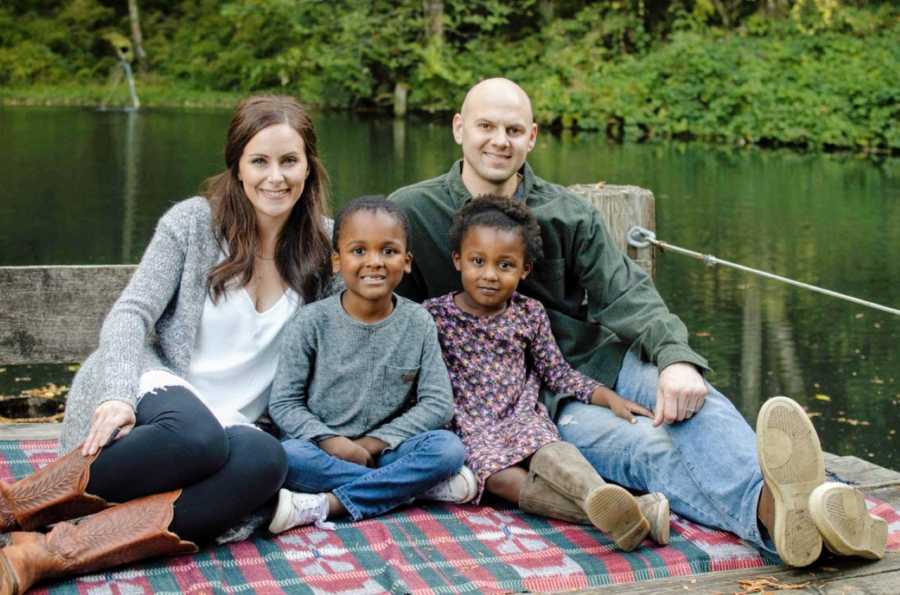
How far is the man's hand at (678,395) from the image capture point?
327 cm

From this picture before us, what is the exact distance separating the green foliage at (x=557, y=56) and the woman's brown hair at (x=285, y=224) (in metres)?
15.9

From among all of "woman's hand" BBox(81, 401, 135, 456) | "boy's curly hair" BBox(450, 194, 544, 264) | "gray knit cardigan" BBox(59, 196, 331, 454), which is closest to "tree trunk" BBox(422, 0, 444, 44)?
"boy's curly hair" BBox(450, 194, 544, 264)

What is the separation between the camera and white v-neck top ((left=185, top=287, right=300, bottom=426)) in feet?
10.9

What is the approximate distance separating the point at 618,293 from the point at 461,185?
0.55 m

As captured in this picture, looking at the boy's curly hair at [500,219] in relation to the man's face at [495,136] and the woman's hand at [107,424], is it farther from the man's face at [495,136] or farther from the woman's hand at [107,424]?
the woman's hand at [107,424]

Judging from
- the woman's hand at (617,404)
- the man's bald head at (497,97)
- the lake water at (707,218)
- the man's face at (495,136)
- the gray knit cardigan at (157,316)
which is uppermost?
the man's bald head at (497,97)

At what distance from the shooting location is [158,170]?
44.7 feet

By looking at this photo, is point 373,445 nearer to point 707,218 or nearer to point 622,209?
point 622,209

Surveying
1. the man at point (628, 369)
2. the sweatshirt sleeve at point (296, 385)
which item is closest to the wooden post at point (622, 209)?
the man at point (628, 369)

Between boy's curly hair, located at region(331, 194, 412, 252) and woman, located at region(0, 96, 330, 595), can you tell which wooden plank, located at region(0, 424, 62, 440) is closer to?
woman, located at region(0, 96, 330, 595)

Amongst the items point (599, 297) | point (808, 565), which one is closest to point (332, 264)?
point (599, 297)

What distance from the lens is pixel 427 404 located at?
331 centimetres

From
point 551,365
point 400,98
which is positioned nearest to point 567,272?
point 551,365

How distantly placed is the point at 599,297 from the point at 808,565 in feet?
3.45
